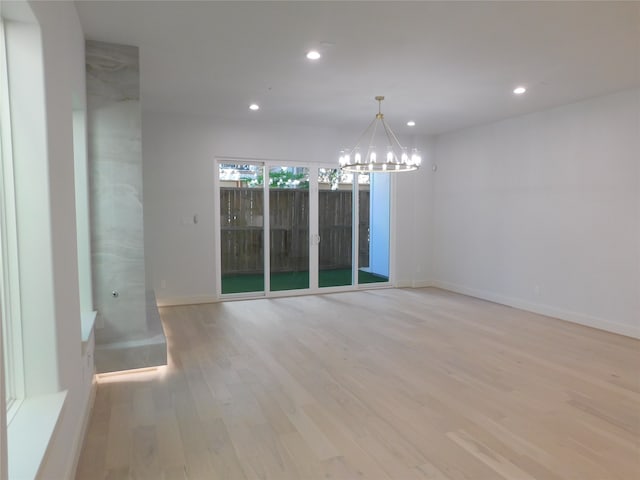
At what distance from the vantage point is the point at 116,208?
359cm

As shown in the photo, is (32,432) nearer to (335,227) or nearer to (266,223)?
(266,223)

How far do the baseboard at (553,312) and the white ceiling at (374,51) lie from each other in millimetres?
2681

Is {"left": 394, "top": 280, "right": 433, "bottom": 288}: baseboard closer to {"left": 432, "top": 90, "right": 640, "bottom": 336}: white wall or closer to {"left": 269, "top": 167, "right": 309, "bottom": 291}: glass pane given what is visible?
{"left": 432, "top": 90, "right": 640, "bottom": 336}: white wall

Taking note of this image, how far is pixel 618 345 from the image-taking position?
448 cm

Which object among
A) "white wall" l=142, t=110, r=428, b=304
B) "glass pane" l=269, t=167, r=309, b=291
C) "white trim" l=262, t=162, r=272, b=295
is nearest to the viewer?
"white wall" l=142, t=110, r=428, b=304

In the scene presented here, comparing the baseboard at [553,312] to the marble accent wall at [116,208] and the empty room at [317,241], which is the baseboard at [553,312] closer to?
the empty room at [317,241]

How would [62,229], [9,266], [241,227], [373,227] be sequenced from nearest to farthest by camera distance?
[9,266] → [62,229] → [241,227] → [373,227]

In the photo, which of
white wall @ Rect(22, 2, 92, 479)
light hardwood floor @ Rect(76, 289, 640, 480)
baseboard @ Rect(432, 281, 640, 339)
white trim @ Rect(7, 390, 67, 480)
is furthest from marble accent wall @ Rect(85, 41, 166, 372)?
baseboard @ Rect(432, 281, 640, 339)

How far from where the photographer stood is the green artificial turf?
684cm

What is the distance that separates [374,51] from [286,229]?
3.78 meters

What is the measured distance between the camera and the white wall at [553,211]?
488 cm

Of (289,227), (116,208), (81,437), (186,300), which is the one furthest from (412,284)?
(81,437)

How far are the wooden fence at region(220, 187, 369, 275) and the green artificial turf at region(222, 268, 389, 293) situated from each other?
94 mm

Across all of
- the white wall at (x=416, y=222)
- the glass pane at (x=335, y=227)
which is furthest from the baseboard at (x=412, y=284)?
the glass pane at (x=335, y=227)
